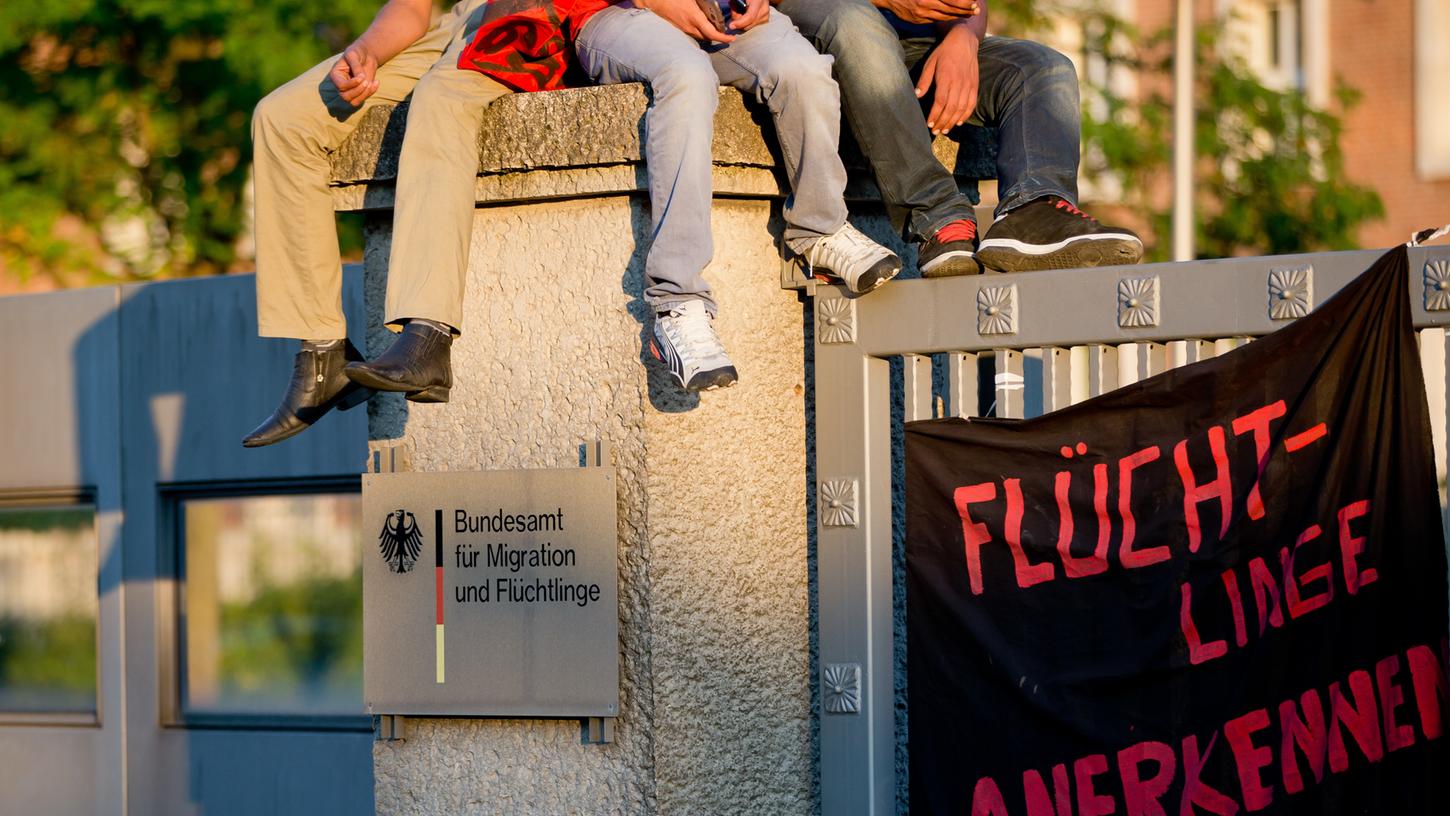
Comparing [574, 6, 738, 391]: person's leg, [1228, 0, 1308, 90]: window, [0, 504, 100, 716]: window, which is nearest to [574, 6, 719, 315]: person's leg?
[574, 6, 738, 391]: person's leg

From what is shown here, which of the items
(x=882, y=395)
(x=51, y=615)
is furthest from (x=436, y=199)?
(x=51, y=615)

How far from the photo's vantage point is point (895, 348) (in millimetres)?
4012

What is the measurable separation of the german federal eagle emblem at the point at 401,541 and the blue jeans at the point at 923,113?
49.7 inches

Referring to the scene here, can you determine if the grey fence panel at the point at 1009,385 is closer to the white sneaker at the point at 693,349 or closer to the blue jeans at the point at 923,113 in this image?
the blue jeans at the point at 923,113

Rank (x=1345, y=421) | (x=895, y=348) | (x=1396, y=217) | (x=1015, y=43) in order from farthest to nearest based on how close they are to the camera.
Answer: (x=1396, y=217) → (x=1015, y=43) → (x=895, y=348) → (x=1345, y=421)

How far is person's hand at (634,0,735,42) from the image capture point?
13.2 feet

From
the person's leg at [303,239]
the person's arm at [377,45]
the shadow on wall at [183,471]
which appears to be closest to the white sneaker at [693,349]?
the person's leg at [303,239]

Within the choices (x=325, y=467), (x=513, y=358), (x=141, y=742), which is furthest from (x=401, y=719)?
(x=141, y=742)

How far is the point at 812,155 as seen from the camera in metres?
3.93

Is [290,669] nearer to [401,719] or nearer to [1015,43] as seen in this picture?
[401,719]

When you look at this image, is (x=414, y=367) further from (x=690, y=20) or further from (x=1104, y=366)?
(x=1104, y=366)

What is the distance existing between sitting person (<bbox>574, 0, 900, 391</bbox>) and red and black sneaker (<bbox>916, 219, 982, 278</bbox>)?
0.38 feet

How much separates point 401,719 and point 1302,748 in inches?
75.7

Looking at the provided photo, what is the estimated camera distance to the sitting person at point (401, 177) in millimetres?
3949
